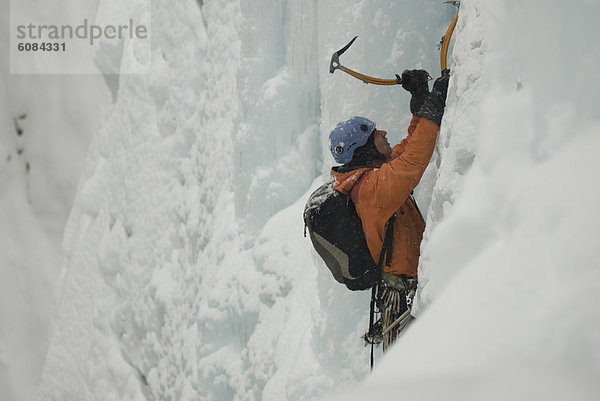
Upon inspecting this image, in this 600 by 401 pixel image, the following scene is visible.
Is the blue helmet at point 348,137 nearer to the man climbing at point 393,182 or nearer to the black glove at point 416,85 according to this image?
the man climbing at point 393,182

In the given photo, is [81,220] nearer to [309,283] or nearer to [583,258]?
[309,283]

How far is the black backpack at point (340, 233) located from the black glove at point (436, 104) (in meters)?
0.36

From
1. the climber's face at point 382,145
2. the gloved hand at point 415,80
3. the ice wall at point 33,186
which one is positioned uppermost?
the gloved hand at point 415,80

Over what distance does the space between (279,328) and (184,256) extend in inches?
58.8

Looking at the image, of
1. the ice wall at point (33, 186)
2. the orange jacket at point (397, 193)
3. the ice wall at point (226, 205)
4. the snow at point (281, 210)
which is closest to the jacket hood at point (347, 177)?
the orange jacket at point (397, 193)

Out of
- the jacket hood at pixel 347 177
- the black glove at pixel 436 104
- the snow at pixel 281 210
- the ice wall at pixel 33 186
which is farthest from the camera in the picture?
the ice wall at pixel 33 186

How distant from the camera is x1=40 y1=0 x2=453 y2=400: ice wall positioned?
2482 millimetres

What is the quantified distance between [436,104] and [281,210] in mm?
1889

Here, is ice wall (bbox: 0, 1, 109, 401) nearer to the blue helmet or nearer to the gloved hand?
the blue helmet

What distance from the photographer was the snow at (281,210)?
2.63ft

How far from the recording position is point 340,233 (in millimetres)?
1851

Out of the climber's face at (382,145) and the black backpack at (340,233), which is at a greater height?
the climber's face at (382,145)

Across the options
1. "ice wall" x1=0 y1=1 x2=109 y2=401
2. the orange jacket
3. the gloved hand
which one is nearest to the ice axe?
the gloved hand

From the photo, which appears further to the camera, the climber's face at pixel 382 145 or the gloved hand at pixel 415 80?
the climber's face at pixel 382 145
